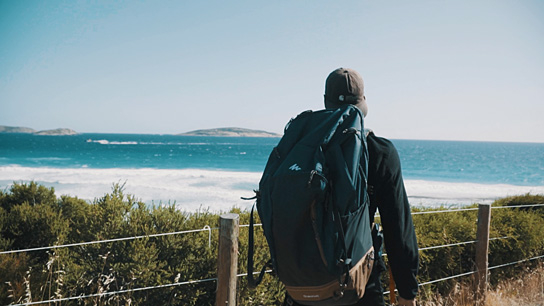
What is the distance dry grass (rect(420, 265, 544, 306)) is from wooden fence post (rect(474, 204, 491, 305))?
0.07 meters

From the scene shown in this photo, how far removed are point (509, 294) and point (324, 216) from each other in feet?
13.6

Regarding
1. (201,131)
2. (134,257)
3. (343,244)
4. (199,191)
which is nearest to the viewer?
(343,244)

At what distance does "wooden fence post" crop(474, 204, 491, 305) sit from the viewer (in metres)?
3.99

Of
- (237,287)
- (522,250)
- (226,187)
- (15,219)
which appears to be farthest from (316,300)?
(226,187)

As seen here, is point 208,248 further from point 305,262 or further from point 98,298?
point 305,262

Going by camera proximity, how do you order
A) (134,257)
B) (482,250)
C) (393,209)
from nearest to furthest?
(393,209) → (134,257) → (482,250)

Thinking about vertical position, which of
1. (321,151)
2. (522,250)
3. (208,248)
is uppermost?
(321,151)

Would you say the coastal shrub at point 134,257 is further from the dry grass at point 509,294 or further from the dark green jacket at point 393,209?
the dark green jacket at point 393,209

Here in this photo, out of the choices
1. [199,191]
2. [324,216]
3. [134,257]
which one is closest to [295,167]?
[324,216]

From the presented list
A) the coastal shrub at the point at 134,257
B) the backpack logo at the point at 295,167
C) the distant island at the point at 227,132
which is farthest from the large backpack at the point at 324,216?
the distant island at the point at 227,132

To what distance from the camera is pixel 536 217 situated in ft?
17.6

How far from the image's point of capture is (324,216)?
4.62 ft

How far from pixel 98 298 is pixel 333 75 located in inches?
90.1

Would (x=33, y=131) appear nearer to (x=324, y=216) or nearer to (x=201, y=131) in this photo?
(x=201, y=131)
